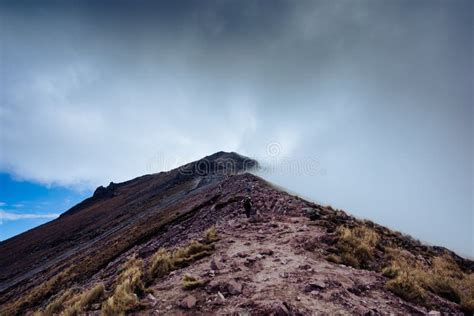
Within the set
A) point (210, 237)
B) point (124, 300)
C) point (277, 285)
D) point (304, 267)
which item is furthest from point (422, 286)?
point (124, 300)

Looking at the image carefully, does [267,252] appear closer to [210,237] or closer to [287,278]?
[287,278]

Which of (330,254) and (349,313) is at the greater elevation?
(330,254)

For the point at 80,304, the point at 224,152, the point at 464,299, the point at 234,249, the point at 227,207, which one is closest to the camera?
the point at 464,299

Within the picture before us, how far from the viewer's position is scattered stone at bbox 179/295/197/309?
6820 mm

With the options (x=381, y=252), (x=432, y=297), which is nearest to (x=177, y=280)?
(x=432, y=297)

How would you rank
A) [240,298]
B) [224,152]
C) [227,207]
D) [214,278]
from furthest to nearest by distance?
1. [224,152]
2. [227,207]
3. [214,278]
4. [240,298]

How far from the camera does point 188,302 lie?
6.94 m

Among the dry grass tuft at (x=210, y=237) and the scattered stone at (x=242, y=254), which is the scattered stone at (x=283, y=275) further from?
the dry grass tuft at (x=210, y=237)

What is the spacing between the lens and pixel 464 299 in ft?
25.0

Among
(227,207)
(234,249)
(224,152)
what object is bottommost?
(234,249)

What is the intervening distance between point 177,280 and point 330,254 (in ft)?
19.2

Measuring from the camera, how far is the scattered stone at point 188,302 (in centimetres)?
682

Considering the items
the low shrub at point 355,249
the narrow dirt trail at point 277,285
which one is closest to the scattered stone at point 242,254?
the narrow dirt trail at point 277,285

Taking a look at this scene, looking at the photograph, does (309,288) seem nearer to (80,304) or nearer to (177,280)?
(177,280)
